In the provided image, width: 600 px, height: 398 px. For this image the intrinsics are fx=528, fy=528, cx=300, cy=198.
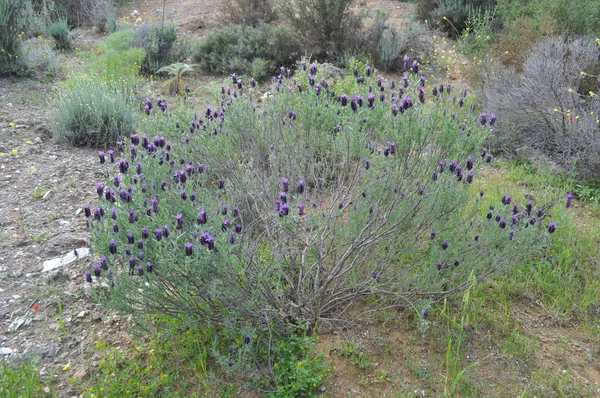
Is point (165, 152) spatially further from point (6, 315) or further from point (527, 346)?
point (527, 346)

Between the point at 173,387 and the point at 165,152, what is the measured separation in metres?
1.24

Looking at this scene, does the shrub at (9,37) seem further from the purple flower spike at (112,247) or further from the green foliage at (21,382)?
the purple flower spike at (112,247)

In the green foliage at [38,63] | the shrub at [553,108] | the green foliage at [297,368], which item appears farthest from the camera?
the green foliage at [38,63]

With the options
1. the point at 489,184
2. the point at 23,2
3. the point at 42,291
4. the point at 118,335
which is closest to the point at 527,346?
the point at 489,184

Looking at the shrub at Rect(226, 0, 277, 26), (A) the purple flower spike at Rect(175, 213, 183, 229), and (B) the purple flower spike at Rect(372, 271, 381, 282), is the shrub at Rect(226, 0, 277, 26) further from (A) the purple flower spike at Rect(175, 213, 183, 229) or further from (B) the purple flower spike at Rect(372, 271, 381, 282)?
(A) the purple flower spike at Rect(175, 213, 183, 229)

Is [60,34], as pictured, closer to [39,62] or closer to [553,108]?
[39,62]

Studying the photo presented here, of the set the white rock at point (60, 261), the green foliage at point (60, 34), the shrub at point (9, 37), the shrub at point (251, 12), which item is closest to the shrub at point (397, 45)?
the shrub at point (251, 12)

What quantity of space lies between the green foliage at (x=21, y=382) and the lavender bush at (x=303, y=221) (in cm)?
53

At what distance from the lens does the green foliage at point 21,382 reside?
2.48 m

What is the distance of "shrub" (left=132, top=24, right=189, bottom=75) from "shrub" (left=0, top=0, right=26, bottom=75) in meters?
1.59

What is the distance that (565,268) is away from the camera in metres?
3.39

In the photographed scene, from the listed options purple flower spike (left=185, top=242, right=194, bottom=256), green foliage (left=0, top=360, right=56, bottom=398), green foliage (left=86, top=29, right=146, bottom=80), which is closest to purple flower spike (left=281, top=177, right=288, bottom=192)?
purple flower spike (left=185, top=242, right=194, bottom=256)

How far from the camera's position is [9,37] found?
23.2 ft

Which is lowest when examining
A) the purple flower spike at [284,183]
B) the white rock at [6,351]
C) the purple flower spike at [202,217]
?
the white rock at [6,351]
